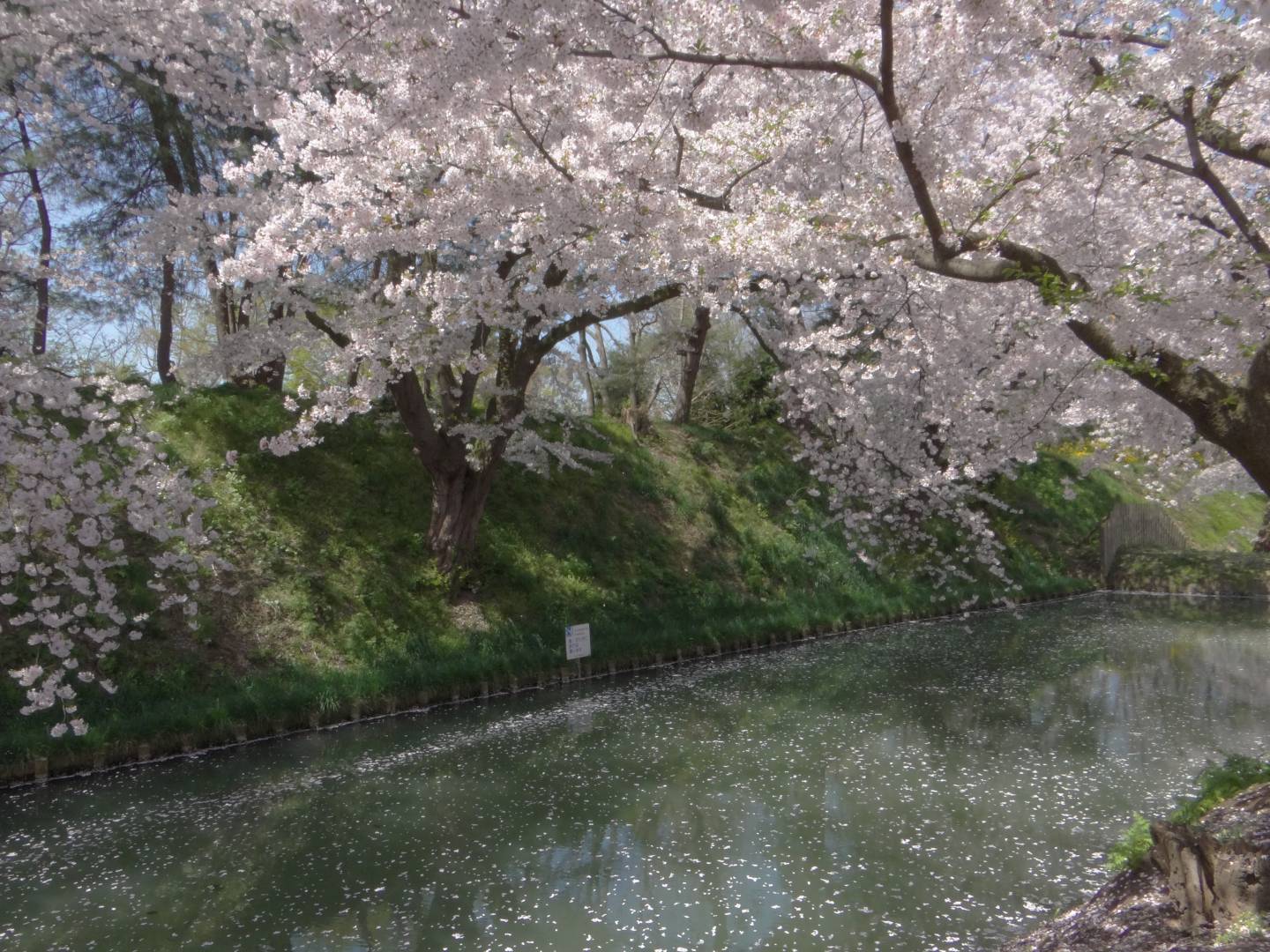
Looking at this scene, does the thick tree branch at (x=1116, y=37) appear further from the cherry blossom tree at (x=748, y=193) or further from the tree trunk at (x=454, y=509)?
the tree trunk at (x=454, y=509)

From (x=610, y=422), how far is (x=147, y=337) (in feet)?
29.3

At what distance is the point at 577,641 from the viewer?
39.0 feet

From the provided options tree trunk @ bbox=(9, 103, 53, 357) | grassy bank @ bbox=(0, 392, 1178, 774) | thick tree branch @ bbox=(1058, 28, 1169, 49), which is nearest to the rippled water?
grassy bank @ bbox=(0, 392, 1178, 774)

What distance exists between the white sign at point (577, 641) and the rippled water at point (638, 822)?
1.87ft

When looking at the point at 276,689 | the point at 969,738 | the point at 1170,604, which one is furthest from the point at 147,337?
the point at 1170,604

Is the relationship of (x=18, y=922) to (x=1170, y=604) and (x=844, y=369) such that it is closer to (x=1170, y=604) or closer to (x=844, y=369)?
(x=844, y=369)

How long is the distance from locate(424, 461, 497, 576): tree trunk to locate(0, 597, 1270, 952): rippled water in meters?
2.27

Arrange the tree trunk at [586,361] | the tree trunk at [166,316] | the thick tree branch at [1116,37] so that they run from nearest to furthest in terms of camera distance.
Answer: the thick tree branch at [1116,37] < the tree trunk at [166,316] < the tree trunk at [586,361]

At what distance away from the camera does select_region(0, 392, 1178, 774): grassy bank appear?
9.46 meters

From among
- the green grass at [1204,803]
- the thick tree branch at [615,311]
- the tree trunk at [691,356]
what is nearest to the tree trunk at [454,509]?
the thick tree branch at [615,311]

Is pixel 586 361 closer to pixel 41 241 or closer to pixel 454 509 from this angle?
pixel 454 509

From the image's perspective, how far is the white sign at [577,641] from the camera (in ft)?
38.8

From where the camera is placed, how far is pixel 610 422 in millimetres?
18531

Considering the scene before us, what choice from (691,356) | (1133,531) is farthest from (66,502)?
(1133,531)
